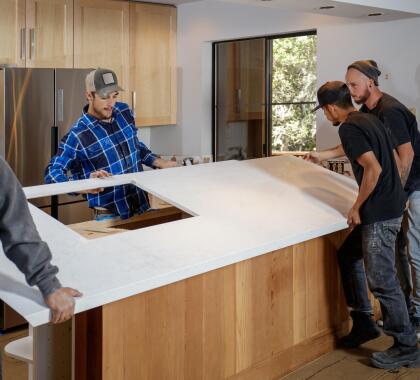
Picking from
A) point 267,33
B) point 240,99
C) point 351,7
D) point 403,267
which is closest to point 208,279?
point 403,267

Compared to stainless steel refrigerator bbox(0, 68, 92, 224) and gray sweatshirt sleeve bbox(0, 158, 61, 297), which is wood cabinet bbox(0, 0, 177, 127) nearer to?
stainless steel refrigerator bbox(0, 68, 92, 224)

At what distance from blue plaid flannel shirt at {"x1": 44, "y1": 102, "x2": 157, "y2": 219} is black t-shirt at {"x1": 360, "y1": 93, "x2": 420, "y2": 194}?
4.26 ft

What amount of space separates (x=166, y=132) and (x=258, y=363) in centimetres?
379

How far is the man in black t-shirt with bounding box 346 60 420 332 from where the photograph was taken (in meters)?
3.54

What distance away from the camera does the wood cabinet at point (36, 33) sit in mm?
5207

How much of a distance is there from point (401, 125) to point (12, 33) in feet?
10.1

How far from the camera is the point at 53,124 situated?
5.11 metres

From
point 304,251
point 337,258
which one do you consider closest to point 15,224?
point 304,251

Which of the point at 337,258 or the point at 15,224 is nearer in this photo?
the point at 15,224

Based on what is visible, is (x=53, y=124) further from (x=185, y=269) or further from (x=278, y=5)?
(x=185, y=269)

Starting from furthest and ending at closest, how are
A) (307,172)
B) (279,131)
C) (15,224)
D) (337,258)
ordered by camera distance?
(279,131) < (307,172) < (337,258) < (15,224)

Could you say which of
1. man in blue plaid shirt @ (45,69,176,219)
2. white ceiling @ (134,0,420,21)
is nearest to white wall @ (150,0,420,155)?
white ceiling @ (134,0,420,21)

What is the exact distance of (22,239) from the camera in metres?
1.83

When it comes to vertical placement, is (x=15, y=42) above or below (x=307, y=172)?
above
